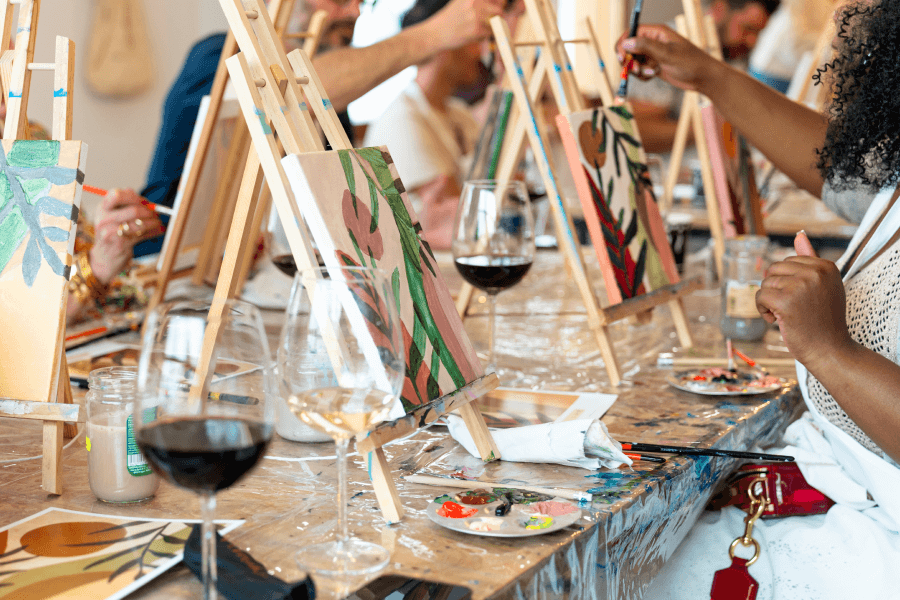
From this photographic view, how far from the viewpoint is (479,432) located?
0.97 metres

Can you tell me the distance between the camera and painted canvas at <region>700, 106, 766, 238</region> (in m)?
1.99

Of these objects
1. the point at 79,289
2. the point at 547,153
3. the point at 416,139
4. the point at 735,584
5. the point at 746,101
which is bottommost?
the point at 735,584

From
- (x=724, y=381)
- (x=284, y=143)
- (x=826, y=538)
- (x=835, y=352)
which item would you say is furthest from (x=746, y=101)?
(x=284, y=143)

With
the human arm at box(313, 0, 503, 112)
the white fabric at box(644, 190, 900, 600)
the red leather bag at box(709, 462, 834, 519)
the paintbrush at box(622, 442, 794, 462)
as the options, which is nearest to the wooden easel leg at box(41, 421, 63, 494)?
the paintbrush at box(622, 442, 794, 462)

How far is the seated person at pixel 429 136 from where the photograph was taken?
3.15m

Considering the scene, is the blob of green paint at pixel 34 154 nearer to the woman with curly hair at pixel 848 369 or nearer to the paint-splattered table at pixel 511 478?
the paint-splattered table at pixel 511 478

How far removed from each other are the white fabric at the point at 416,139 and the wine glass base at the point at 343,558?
8.07 feet

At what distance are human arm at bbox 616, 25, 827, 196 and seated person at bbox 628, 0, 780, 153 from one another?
3926 millimetres

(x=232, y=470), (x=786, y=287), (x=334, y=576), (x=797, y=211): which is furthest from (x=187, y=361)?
(x=797, y=211)

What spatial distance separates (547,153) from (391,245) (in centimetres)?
60

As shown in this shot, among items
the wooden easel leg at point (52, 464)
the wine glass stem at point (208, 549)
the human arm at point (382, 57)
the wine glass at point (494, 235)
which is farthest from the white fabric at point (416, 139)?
the wine glass stem at point (208, 549)

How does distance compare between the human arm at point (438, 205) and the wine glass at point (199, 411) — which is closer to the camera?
the wine glass at point (199, 411)

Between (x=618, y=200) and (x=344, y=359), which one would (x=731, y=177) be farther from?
(x=344, y=359)

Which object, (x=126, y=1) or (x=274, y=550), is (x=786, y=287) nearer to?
(x=274, y=550)
